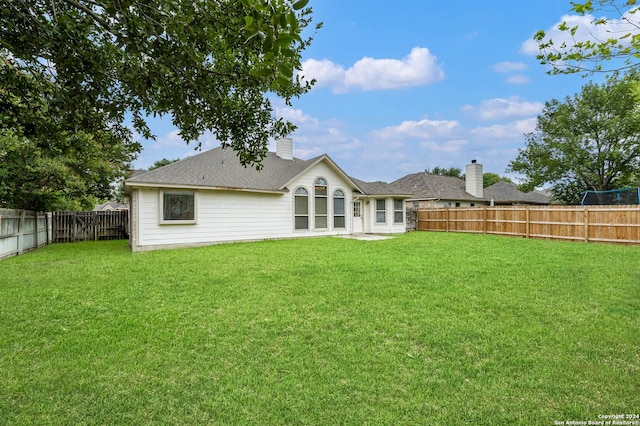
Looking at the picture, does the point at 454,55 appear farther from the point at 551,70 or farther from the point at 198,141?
the point at 198,141

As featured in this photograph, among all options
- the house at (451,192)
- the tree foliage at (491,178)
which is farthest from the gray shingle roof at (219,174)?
the tree foliage at (491,178)

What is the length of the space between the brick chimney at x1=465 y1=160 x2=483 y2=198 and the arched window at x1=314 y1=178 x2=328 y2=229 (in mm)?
15771

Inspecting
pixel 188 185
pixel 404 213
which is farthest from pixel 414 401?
pixel 404 213

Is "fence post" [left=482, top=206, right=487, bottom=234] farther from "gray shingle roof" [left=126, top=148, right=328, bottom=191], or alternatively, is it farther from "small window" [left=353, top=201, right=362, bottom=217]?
"gray shingle roof" [left=126, top=148, right=328, bottom=191]

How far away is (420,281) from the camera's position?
242 inches

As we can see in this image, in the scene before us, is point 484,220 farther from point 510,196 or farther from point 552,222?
point 510,196

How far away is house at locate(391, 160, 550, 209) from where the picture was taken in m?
25.0

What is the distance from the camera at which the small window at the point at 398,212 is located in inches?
693

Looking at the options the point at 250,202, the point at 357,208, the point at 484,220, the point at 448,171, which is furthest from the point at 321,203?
the point at 448,171

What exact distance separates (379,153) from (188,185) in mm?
14028

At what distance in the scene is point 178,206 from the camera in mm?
11797

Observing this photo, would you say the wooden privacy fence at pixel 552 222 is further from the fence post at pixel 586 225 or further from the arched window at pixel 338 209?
the arched window at pixel 338 209

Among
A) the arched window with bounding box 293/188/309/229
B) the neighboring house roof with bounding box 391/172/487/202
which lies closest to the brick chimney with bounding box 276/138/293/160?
the arched window with bounding box 293/188/309/229

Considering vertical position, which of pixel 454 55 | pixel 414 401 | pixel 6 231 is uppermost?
pixel 454 55
